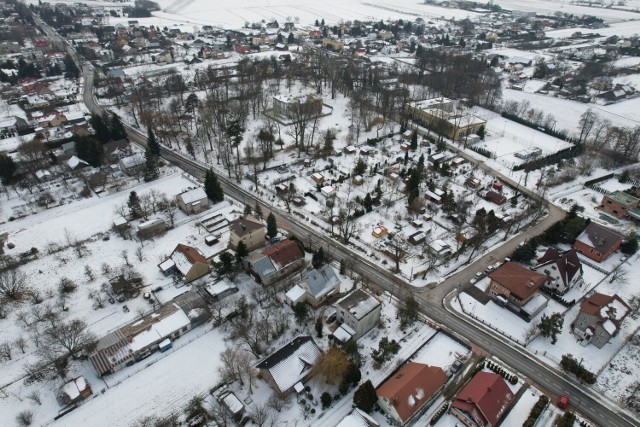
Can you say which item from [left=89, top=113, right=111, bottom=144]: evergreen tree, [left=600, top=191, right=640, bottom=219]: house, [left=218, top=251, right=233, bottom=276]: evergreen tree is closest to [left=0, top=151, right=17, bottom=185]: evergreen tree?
[left=89, top=113, right=111, bottom=144]: evergreen tree

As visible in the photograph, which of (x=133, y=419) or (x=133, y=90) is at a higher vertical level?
(x=133, y=90)

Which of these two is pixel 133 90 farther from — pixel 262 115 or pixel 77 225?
pixel 77 225

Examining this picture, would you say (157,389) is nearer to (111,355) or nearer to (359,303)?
(111,355)

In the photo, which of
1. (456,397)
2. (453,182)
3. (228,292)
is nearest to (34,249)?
(228,292)

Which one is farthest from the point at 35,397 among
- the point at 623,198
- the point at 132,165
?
the point at 623,198

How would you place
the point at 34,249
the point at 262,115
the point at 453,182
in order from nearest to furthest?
the point at 34,249
the point at 453,182
the point at 262,115

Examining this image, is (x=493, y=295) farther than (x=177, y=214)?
No
